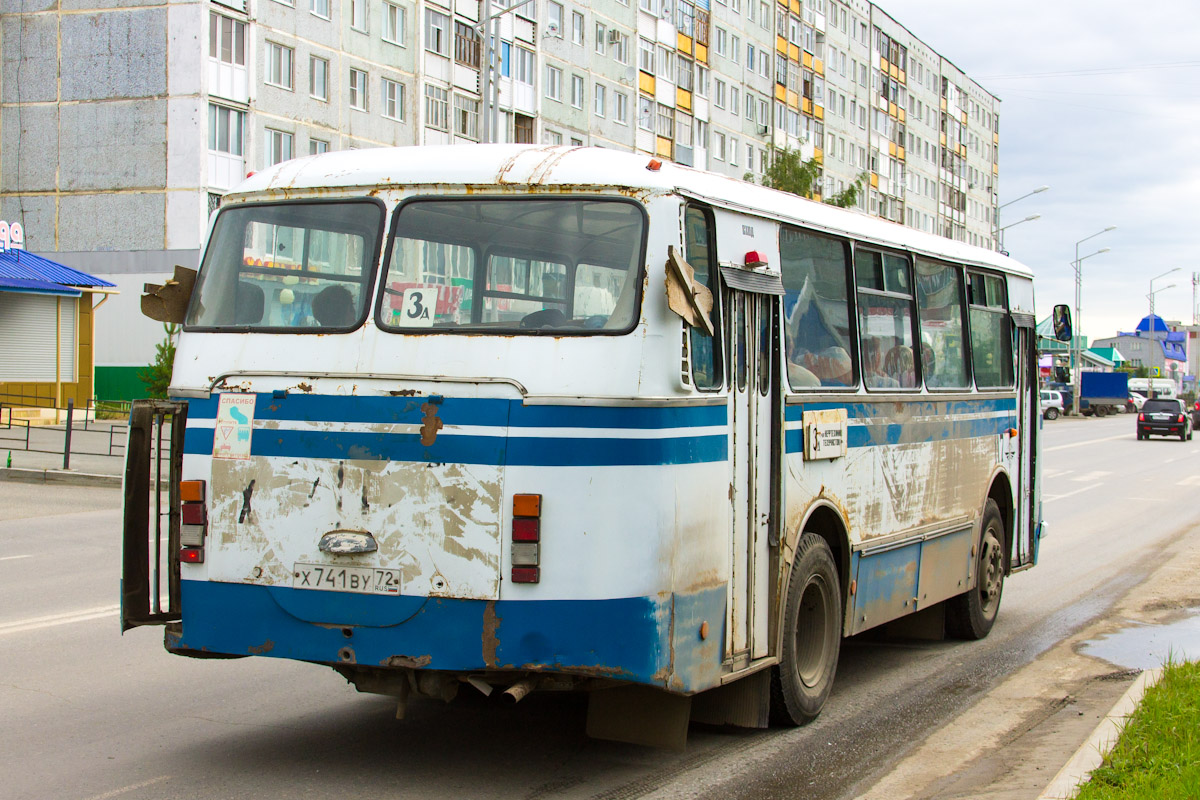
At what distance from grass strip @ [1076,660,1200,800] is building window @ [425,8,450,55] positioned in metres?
43.8

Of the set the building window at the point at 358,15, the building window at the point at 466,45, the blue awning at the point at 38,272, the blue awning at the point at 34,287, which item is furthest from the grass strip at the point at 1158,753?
the building window at the point at 466,45

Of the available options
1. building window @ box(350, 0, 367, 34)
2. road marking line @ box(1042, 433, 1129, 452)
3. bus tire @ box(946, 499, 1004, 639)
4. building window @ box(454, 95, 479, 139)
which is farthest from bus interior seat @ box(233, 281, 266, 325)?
building window @ box(454, 95, 479, 139)

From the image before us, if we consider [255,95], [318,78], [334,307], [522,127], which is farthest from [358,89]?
[334,307]

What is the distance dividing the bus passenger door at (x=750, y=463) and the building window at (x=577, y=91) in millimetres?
50917

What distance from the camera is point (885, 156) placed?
93.0m

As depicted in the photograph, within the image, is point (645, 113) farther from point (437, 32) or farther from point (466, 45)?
point (437, 32)

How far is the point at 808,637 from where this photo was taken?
23.7 feet

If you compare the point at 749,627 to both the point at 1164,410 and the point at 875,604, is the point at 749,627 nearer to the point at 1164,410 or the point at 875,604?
the point at 875,604

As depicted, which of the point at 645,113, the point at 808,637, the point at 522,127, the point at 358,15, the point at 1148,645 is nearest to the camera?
the point at 808,637

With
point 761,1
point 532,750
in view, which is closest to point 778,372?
point 532,750

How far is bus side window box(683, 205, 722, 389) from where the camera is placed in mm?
5824

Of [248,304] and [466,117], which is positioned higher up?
[466,117]

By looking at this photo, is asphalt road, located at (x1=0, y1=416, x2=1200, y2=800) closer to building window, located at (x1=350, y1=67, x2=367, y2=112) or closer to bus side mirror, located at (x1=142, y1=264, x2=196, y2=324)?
bus side mirror, located at (x1=142, y1=264, x2=196, y2=324)

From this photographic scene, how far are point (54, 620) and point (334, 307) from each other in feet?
16.4
